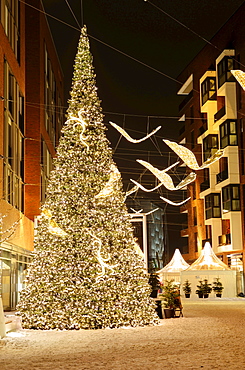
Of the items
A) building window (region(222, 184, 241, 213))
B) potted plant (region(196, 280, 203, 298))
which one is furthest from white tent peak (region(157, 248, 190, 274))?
building window (region(222, 184, 241, 213))

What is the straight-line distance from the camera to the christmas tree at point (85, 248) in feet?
58.0

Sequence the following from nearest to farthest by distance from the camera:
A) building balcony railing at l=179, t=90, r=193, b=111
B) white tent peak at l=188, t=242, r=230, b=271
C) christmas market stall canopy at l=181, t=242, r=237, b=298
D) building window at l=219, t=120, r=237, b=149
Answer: white tent peak at l=188, t=242, r=230, b=271, christmas market stall canopy at l=181, t=242, r=237, b=298, building window at l=219, t=120, r=237, b=149, building balcony railing at l=179, t=90, r=193, b=111

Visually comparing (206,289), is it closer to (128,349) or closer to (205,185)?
(205,185)

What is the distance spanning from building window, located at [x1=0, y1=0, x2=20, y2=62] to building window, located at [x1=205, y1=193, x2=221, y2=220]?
Answer: 27.3m

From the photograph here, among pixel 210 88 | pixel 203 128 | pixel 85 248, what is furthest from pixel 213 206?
pixel 85 248

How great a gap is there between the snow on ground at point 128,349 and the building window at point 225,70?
35.2 metres

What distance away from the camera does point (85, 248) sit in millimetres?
17938

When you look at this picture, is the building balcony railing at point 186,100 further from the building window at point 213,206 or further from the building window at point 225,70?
the building window at point 213,206

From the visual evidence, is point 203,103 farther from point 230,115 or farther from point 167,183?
point 167,183

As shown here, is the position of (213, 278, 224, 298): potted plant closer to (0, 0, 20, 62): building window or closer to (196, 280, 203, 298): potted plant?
(196, 280, 203, 298): potted plant

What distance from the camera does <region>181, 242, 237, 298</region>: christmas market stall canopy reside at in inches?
1748

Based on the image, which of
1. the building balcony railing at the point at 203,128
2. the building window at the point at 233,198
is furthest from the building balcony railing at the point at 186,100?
the building window at the point at 233,198

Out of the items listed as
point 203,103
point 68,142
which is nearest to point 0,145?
point 68,142

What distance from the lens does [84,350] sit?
12680mm
